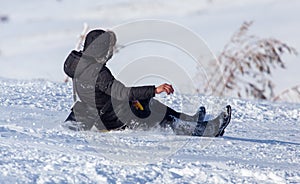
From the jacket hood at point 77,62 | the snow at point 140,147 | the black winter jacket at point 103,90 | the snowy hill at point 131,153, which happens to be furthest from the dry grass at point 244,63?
the jacket hood at point 77,62

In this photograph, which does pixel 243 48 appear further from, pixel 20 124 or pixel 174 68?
pixel 20 124

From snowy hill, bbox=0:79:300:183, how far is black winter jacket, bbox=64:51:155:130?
0.14 meters

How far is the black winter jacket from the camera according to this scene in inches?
186

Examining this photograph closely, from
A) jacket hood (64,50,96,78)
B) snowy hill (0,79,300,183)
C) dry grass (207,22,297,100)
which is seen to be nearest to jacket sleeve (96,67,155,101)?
jacket hood (64,50,96,78)

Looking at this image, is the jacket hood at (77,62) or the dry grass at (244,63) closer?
the jacket hood at (77,62)

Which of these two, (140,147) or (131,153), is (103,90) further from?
(131,153)

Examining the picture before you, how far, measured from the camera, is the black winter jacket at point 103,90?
186 inches

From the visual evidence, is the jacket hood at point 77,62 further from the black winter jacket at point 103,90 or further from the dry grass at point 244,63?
the dry grass at point 244,63

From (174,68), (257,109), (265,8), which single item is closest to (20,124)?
(174,68)

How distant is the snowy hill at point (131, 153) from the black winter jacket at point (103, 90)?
5.4 inches

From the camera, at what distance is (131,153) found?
4395 mm

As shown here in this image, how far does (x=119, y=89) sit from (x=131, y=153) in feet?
1.66

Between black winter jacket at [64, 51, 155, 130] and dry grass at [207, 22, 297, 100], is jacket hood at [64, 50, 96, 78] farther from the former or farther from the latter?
dry grass at [207, 22, 297, 100]

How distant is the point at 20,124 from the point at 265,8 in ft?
42.7
